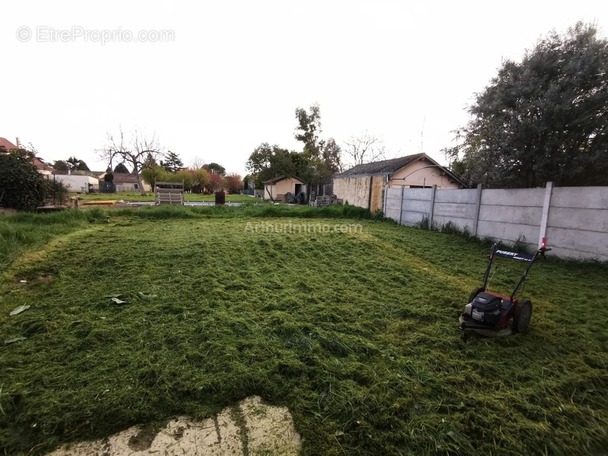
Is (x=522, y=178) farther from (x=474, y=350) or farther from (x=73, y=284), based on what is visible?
(x=73, y=284)

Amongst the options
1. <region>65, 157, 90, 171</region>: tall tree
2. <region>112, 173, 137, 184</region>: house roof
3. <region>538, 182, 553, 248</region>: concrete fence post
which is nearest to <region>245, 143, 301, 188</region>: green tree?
<region>538, 182, 553, 248</region>: concrete fence post

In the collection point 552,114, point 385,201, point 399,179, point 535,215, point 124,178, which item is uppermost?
point 124,178

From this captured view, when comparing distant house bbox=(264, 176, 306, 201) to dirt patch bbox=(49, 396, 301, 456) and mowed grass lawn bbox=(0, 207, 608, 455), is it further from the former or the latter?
dirt patch bbox=(49, 396, 301, 456)

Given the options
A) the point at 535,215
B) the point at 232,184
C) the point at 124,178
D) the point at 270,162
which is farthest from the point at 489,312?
the point at 124,178

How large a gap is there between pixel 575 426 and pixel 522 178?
611 centimetres

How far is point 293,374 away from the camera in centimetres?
200

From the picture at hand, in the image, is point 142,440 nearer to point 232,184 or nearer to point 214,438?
point 214,438

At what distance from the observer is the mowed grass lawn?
1569mm

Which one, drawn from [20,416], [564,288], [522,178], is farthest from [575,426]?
[522,178]

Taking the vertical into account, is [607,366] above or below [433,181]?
below

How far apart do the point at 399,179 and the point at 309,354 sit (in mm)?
11312

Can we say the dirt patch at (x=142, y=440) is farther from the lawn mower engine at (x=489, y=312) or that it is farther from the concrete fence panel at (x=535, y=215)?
the concrete fence panel at (x=535, y=215)

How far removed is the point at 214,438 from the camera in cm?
152

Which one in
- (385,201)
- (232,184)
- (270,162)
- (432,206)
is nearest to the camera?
(432,206)
